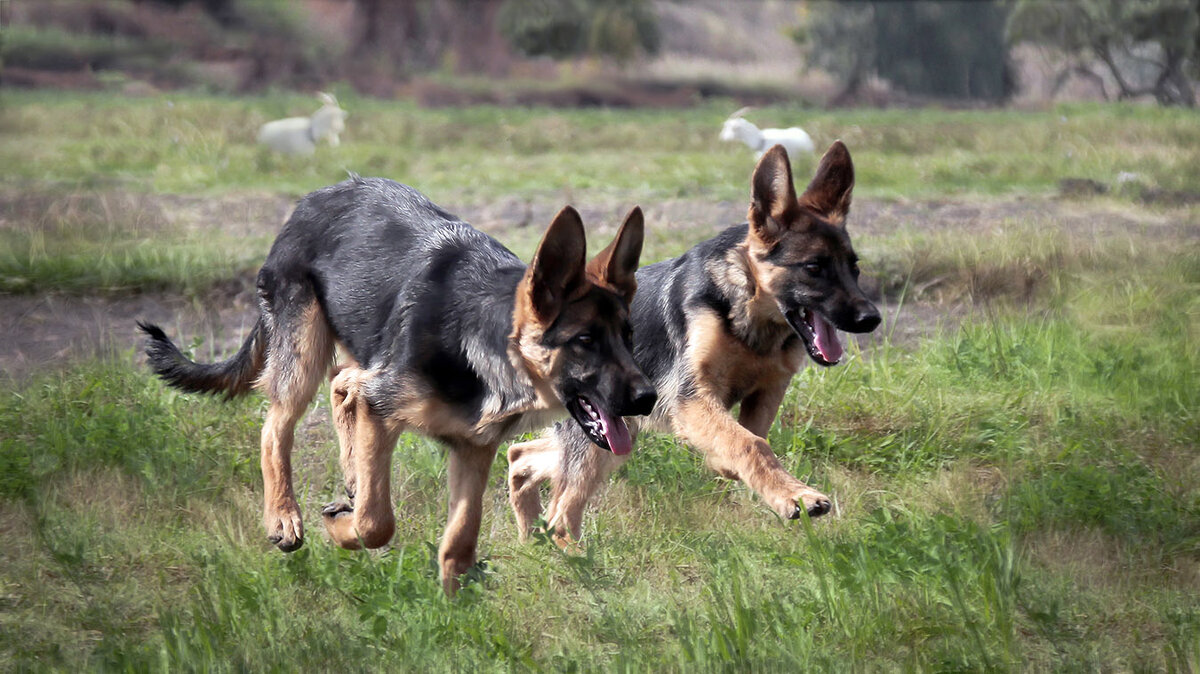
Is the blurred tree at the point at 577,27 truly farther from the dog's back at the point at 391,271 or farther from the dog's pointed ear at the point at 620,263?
the dog's pointed ear at the point at 620,263

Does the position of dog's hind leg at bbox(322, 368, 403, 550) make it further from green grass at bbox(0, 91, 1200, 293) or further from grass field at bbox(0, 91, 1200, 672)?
green grass at bbox(0, 91, 1200, 293)

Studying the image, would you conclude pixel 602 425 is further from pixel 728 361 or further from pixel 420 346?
pixel 728 361

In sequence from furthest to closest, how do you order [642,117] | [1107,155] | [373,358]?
[642,117], [1107,155], [373,358]

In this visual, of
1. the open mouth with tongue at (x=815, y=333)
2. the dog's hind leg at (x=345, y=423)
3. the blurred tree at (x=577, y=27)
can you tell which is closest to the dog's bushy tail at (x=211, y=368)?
the dog's hind leg at (x=345, y=423)

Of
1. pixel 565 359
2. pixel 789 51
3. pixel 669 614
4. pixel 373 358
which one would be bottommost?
pixel 789 51

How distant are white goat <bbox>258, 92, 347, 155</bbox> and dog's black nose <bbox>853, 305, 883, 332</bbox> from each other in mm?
14563

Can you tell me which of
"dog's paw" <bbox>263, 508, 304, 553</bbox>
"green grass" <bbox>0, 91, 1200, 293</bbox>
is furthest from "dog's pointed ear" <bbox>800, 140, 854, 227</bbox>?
"green grass" <bbox>0, 91, 1200, 293</bbox>

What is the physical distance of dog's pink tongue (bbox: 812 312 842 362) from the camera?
5.35 m

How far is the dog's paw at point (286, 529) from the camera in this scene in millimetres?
5094

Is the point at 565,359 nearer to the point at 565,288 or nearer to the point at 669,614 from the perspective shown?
the point at 565,288

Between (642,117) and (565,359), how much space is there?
2471cm

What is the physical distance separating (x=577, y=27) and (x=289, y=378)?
36282 mm

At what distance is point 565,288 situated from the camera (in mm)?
4312

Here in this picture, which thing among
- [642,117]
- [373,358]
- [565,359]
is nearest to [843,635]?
[565,359]
